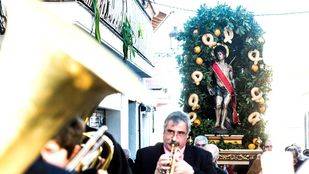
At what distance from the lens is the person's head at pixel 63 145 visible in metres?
1.57

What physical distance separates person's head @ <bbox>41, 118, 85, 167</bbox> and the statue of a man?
785cm

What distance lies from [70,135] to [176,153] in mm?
2385

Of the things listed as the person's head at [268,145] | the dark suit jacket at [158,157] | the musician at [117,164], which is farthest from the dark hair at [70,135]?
the person's head at [268,145]

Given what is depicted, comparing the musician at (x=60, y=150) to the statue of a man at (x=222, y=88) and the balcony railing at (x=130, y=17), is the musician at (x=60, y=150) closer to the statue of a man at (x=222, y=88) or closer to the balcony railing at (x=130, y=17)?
the statue of a man at (x=222, y=88)

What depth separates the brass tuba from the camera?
140cm

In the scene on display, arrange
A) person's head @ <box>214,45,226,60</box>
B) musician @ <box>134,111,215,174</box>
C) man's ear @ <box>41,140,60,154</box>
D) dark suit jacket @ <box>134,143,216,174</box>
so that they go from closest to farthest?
man's ear @ <box>41,140,60,154</box> → musician @ <box>134,111,215,174</box> → dark suit jacket @ <box>134,143,216,174</box> → person's head @ <box>214,45,226,60</box>

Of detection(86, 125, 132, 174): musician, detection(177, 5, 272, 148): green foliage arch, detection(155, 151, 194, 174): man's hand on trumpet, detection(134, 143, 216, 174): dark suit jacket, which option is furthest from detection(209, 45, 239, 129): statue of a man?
detection(86, 125, 132, 174): musician

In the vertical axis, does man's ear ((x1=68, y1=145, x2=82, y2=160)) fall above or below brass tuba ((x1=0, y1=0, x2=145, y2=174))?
below

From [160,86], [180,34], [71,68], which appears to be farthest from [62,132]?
[160,86]

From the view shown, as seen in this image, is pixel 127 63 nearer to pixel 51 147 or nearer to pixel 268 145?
pixel 268 145

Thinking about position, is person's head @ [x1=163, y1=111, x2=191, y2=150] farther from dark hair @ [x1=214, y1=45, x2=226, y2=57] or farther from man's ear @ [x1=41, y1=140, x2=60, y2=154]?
dark hair @ [x1=214, y1=45, x2=226, y2=57]

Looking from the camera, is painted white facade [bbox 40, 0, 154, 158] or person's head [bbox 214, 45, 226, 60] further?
person's head [bbox 214, 45, 226, 60]

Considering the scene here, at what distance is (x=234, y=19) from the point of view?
9.64 meters

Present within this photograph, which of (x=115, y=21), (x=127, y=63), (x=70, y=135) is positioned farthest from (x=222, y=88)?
(x=70, y=135)
